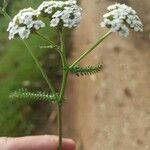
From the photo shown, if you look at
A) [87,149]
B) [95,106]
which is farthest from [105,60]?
[87,149]

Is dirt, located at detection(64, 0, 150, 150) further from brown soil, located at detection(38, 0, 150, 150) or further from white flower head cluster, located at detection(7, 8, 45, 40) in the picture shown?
white flower head cluster, located at detection(7, 8, 45, 40)

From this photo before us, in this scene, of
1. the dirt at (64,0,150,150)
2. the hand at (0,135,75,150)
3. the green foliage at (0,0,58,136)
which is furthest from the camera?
the green foliage at (0,0,58,136)

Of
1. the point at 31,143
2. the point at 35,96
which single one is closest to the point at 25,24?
the point at 35,96

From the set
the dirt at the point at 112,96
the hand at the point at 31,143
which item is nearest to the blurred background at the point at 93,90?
the dirt at the point at 112,96

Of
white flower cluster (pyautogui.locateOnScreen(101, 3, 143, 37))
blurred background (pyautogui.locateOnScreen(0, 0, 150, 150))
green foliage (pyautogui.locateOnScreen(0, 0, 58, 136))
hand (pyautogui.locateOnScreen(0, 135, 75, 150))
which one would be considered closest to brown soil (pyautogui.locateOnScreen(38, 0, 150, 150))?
blurred background (pyautogui.locateOnScreen(0, 0, 150, 150))

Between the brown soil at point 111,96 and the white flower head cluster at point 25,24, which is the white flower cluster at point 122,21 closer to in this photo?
the white flower head cluster at point 25,24

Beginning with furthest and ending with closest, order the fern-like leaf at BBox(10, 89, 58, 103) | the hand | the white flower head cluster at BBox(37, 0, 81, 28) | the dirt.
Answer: the dirt < the hand < the fern-like leaf at BBox(10, 89, 58, 103) < the white flower head cluster at BBox(37, 0, 81, 28)
